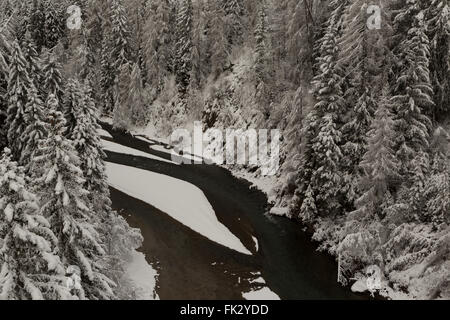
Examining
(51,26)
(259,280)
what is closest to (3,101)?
(259,280)

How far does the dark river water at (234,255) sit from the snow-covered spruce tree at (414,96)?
342 inches

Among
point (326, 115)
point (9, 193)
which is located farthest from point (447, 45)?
point (9, 193)

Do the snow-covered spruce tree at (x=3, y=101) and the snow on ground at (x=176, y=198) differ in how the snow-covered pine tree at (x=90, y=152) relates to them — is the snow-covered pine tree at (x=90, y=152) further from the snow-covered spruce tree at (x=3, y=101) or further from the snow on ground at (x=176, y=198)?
the snow-covered spruce tree at (x=3, y=101)

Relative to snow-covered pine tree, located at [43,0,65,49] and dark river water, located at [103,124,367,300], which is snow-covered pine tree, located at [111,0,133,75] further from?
dark river water, located at [103,124,367,300]

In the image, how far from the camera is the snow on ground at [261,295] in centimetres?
2342

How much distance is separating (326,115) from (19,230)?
20.5 m

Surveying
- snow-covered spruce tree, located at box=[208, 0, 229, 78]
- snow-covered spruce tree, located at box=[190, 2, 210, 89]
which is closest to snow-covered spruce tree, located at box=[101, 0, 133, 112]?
snow-covered spruce tree, located at box=[190, 2, 210, 89]

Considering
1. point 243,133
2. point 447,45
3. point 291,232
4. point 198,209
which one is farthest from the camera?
point 243,133

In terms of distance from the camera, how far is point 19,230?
13.7 metres

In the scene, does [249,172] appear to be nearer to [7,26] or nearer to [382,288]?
[382,288]

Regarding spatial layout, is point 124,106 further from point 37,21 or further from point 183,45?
point 37,21

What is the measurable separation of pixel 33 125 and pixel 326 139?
18.5 m

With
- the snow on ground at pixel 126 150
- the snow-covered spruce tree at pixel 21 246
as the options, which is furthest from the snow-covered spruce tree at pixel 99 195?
the snow on ground at pixel 126 150

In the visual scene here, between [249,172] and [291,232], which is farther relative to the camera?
[249,172]
